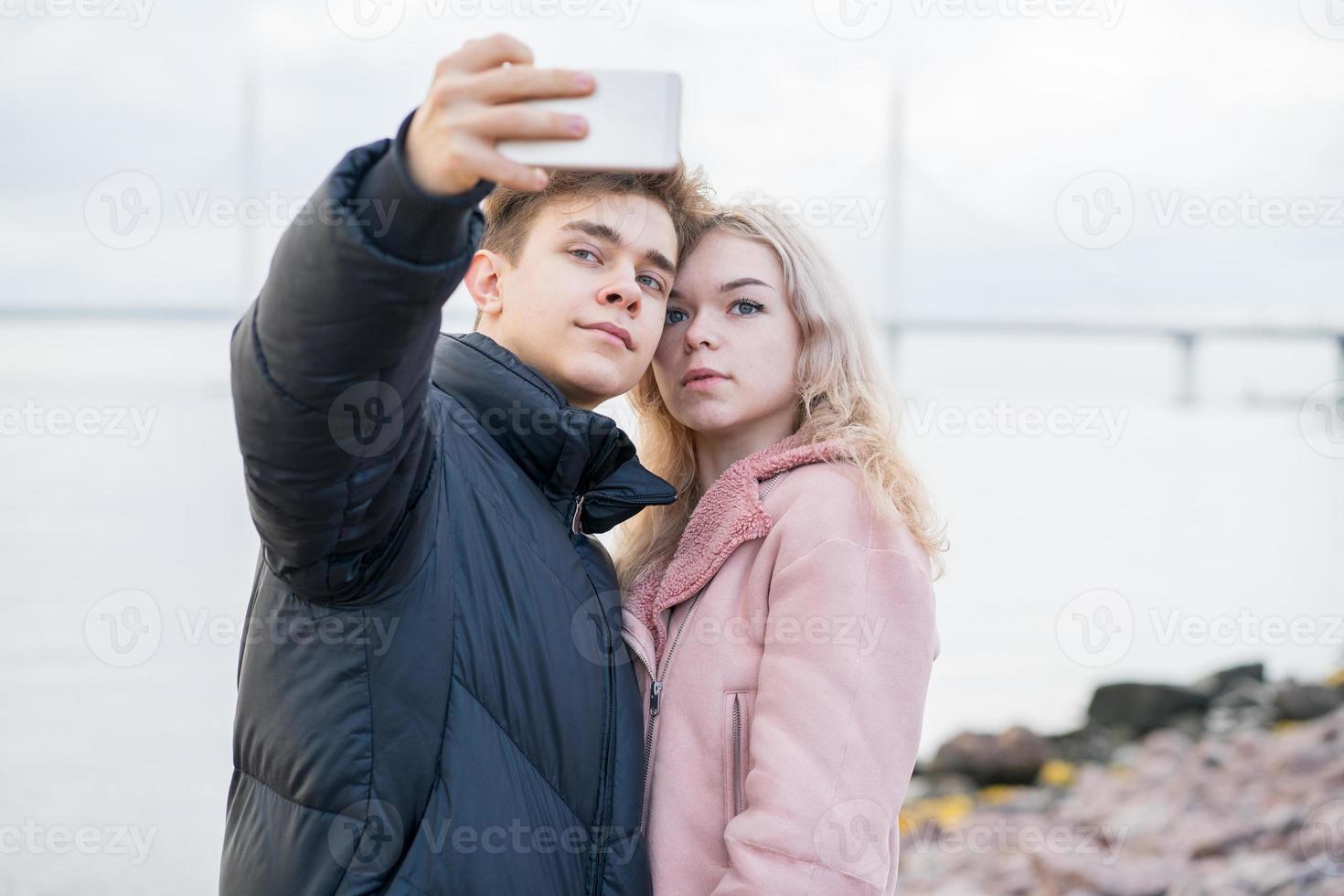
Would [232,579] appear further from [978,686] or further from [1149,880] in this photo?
[1149,880]

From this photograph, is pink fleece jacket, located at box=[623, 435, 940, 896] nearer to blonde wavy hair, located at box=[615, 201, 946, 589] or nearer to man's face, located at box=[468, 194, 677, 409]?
blonde wavy hair, located at box=[615, 201, 946, 589]

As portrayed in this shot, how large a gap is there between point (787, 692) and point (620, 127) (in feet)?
1.99

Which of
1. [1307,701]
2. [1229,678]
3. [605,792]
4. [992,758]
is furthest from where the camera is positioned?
[1229,678]

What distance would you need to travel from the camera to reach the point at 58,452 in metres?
10.4

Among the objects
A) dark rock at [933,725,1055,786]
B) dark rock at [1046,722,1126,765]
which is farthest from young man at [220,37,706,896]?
dark rock at [1046,722,1126,765]

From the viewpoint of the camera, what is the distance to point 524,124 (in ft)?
2.12

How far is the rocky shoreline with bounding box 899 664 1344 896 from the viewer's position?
10.1 ft

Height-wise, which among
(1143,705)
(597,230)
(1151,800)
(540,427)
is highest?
(597,230)

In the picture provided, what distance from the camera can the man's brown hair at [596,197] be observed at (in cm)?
126

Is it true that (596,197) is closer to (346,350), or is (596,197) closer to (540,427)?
(540,427)

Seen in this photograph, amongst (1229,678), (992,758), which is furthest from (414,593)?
(1229,678)

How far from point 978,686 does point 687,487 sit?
429 cm

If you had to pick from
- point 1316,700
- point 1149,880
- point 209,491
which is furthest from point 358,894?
point 209,491

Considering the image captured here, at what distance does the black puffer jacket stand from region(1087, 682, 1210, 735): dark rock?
13.7 ft
